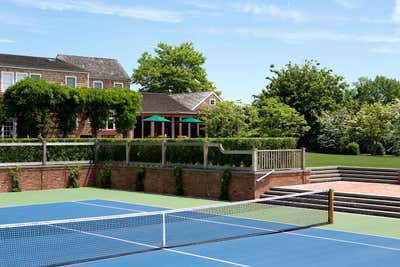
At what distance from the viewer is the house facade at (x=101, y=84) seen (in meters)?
50.7

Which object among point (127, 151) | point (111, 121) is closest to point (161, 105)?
point (111, 121)

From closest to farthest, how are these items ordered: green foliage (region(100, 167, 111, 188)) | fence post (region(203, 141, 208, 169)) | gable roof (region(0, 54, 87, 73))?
fence post (region(203, 141, 208, 169)), green foliage (region(100, 167, 111, 188)), gable roof (region(0, 54, 87, 73))

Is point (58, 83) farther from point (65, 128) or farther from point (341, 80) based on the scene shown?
point (341, 80)

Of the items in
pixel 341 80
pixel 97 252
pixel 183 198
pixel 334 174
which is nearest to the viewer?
pixel 97 252

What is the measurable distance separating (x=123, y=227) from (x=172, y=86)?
3239 inches

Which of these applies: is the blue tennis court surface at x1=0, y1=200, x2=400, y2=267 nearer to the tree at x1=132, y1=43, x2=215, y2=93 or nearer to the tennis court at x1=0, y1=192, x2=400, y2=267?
the tennis court at x1=0, y1=192, x2=400, y2=267

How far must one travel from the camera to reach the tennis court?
12.0 metres

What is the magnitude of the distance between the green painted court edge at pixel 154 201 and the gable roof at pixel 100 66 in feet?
110

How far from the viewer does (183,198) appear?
2559 centimetres

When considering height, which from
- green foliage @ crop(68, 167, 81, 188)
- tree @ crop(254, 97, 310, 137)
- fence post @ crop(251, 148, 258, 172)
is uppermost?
tree @ crop(254, 97, 310, 137)

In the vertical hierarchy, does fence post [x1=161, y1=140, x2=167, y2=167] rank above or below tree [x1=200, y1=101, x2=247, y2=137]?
below

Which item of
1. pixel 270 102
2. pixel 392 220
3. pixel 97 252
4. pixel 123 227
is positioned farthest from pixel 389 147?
pixel 97 252

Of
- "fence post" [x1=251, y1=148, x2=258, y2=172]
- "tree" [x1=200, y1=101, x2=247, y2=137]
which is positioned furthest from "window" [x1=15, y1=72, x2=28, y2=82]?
"fence post" [x1=251, y1=148, x2=258, y2=172]

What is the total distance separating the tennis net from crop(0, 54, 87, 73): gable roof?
35937 mm
